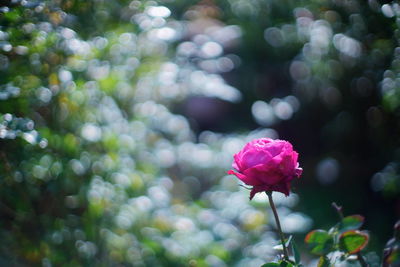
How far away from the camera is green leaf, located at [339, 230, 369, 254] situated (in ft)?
3.57

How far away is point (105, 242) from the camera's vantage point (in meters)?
1.72

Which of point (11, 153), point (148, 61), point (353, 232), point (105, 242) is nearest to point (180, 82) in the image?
point (148, 61)

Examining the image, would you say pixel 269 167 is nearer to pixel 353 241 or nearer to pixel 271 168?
pixel 271 168

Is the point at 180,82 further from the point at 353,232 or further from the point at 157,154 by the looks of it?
the point at 353,232

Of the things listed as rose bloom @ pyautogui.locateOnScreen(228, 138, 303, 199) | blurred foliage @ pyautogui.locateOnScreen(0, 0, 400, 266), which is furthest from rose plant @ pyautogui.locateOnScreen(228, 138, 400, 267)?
blurred foliage @ pyautogui.locateOnScreen(0, 0, 400, 266)

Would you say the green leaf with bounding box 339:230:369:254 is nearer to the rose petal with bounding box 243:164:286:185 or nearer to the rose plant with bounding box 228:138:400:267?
the rose plant with bounding box 228:138:400:267

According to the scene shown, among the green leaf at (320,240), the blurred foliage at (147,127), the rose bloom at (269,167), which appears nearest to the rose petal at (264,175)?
the rose bloom at (269,167)

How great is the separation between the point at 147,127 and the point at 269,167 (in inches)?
44.9

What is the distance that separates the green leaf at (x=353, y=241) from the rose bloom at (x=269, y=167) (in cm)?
21

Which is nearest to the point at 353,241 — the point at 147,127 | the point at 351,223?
the point at 351,223

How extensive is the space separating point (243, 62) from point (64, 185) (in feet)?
5.95

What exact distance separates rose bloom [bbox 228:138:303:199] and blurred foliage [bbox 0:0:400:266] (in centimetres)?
55

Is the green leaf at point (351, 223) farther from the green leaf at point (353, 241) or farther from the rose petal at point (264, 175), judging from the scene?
the rose petal at point (264, 175)

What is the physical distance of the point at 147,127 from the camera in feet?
6.73
